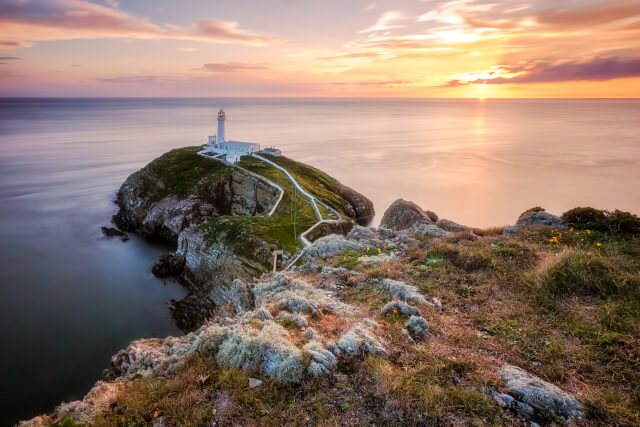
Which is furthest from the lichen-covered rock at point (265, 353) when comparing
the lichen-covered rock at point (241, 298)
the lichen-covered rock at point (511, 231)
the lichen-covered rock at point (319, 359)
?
the lichen-covered rock at point (511, 231)

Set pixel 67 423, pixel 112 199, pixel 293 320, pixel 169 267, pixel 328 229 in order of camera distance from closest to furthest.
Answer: pixel 67 423 < pixel 293 320 < pixel 169 267 < pixel 328 229 < pixel 112 199

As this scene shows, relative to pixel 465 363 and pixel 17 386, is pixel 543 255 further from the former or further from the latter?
pixel 17 386

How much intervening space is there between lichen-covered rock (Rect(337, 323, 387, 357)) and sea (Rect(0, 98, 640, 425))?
19937 mm

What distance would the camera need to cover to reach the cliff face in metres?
28.2

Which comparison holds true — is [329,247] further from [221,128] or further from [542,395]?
[221,128]

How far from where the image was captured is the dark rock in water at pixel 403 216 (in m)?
30.7

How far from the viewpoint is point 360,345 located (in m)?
7.14

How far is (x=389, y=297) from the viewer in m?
9.99

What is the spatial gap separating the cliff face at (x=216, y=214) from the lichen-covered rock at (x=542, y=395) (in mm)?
22353

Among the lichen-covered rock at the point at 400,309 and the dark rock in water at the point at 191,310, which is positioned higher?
the lichen-covered rock at the point at 400,309

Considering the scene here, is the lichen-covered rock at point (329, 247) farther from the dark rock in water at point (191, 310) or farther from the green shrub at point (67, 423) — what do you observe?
the dark rock in water at point (191, 310)

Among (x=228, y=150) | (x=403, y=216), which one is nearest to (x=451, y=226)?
(x=403, y=216)

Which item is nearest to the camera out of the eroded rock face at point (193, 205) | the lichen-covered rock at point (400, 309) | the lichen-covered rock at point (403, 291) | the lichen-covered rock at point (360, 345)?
the lichen-covered rock at point (360, 345)

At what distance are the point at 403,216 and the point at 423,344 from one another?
24.7m
